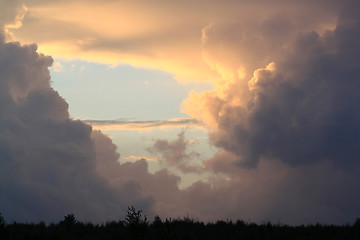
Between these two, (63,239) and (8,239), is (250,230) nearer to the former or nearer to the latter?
(63,239)

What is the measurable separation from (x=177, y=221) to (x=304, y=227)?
33.9ft

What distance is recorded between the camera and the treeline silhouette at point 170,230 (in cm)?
2895

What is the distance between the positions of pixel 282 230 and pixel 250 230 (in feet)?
7.66

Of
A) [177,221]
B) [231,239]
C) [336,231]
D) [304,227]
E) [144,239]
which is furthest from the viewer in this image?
[177,221]

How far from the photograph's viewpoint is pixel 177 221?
36969 mm

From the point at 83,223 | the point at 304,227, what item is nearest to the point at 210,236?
the point at 304,227

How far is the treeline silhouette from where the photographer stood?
29.0 metres

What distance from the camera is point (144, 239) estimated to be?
90.5ft

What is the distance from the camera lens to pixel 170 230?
32938mm

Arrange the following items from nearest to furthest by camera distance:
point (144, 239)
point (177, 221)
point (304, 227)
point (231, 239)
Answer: point (144, 239) < point (231, 239) < point (304, 227) < point (177, 221)

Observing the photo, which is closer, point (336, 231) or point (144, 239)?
point (144, 239)

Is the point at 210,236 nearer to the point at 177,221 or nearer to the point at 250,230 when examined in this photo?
the point at 250,230

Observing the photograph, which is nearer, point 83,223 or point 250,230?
point 250,230

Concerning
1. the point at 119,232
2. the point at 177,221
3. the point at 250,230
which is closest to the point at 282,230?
the point at 250,230
